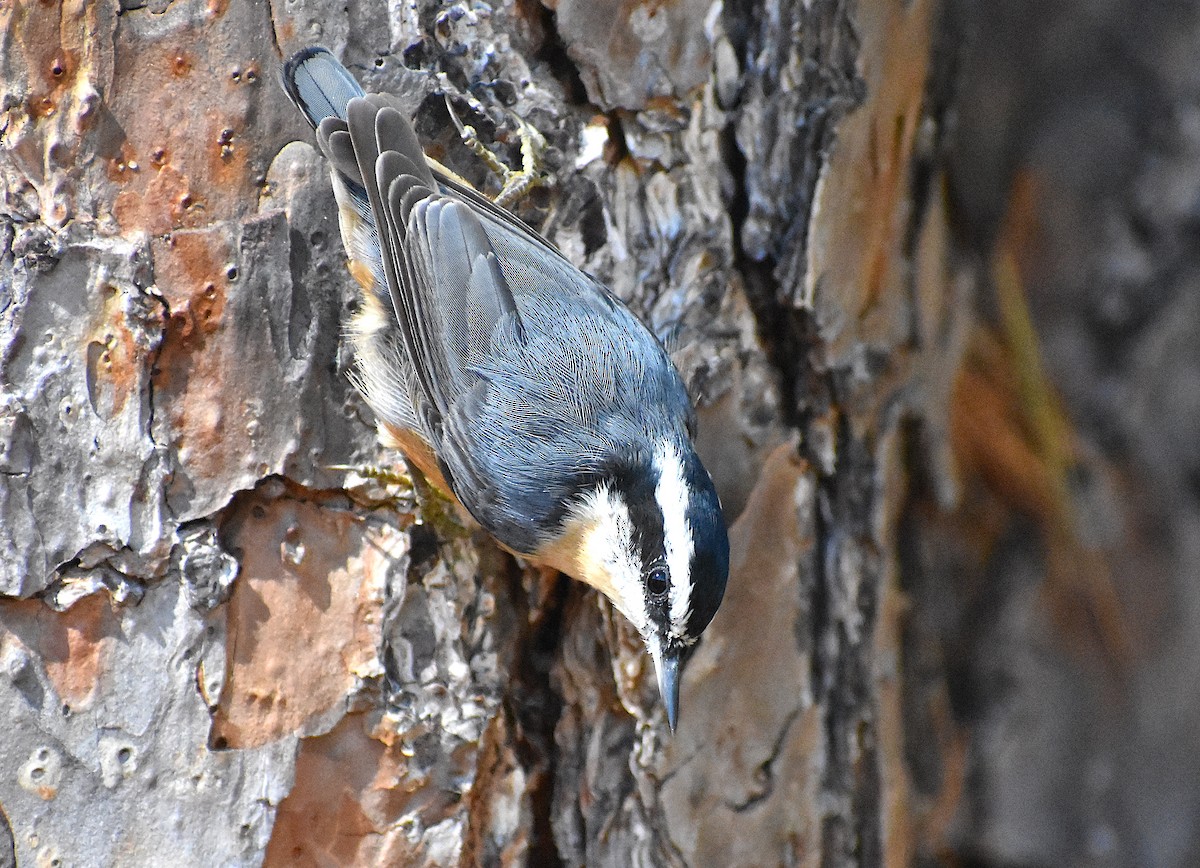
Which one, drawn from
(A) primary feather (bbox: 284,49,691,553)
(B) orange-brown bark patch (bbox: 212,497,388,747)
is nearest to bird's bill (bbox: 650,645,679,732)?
(A) primary feather (bbox: 284,49,691,553)

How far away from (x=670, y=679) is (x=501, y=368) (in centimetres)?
67

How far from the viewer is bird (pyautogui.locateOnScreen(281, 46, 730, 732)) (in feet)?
6.31

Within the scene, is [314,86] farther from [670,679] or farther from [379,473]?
[670,679]

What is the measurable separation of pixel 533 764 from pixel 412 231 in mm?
1056

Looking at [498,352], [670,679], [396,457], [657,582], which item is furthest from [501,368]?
[670,679]

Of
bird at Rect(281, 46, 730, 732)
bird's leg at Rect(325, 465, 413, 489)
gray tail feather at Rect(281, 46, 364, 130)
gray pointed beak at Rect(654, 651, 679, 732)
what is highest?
gray tail feather at Rect(281, 46, 364, 130)

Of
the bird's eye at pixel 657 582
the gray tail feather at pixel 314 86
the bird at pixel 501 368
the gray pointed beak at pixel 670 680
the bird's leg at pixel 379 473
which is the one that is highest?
the gray tail feather at pixel 314 86

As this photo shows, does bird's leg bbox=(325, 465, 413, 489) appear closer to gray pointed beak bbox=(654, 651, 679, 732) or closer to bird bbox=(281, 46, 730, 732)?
bird bbox=(281, 46, 730, 732)

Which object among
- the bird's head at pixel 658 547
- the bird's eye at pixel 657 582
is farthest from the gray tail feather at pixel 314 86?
the bird's eye at pixel 657 582

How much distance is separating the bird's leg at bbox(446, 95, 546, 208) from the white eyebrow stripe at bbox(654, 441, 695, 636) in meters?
0.59

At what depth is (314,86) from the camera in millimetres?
1863

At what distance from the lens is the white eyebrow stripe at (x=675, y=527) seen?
1751 millimetres

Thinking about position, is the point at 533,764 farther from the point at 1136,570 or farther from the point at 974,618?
the point at 1136,570

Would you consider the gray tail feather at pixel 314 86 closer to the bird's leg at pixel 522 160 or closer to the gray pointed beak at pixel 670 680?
the bird's leg at pixel 522 160
